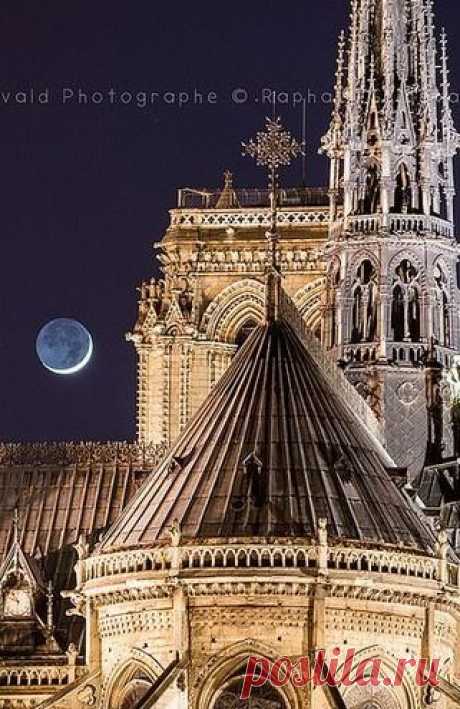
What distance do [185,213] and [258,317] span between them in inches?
196

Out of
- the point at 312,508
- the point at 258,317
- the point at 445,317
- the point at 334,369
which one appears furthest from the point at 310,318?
the point at 312,508

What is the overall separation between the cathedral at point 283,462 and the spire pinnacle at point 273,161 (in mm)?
104

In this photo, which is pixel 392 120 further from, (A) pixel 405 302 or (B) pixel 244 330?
(B) pixel 244 330

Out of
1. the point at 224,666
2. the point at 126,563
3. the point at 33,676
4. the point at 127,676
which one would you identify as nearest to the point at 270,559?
the point at 224,666

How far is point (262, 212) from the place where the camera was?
112 metres

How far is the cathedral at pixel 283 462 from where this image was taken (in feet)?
261

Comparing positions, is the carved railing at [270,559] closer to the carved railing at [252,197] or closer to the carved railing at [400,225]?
the carved railing at [400,225]

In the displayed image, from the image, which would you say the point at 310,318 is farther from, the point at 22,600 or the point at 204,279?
the point at 22,600

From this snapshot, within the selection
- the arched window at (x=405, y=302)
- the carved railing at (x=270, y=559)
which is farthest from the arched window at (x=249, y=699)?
the arched window at (x=405, y=302)

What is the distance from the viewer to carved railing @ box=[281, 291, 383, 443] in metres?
88.5

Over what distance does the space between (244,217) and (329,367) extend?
23126 millimetres

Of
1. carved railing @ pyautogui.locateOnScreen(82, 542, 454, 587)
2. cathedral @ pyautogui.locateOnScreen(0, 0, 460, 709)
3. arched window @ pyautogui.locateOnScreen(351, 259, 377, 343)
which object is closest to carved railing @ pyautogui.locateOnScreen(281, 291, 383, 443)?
cathedral @ pyautogui.locateOnScreen(0, 0, 460, 709)

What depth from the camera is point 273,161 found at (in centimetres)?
9100

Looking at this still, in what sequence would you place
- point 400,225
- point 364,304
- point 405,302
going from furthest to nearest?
point 400,225 → point 364,304 → point 405,302
